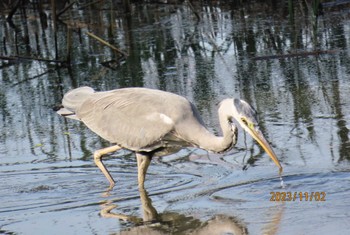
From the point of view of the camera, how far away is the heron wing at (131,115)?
6.46m

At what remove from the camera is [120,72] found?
425 inches

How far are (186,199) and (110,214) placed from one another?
0.53m

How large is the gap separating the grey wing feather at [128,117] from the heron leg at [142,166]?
0.08 metres

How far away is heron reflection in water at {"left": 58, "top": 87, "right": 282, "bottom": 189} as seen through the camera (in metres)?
6.01

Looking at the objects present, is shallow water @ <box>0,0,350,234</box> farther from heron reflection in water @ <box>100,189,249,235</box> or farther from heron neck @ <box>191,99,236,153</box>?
heron neck @ <box>191,99,236,153</box>

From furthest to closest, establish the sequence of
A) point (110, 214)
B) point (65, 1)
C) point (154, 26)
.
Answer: point (65, 1), point (154, 26), point (110, 214)

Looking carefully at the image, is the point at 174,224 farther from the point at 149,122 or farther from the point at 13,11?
the point at 13,11

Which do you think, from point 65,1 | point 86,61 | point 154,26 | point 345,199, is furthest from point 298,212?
point 65,1

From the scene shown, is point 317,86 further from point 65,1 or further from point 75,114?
point 65,1

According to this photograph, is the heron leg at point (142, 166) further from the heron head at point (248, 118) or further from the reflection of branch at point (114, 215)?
the heron head at point (248, 118)

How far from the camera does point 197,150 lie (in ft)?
24.1

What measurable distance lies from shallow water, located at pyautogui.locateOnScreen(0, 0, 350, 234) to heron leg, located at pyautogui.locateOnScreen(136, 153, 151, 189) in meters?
0.11
